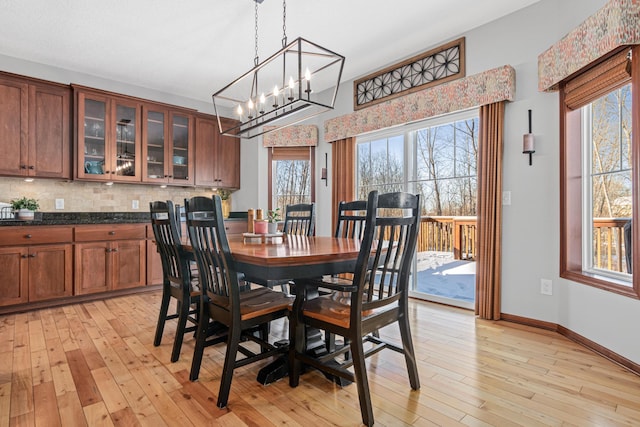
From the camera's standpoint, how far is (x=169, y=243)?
235cm

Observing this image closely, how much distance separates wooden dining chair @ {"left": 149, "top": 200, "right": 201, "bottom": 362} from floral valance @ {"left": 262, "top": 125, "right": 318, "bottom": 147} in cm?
278

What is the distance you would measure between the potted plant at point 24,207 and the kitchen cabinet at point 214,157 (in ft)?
6.29

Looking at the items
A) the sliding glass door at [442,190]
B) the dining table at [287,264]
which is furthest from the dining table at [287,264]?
the sliding glass door at [442,190]

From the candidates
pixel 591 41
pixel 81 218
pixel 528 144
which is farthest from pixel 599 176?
pixel 81 218

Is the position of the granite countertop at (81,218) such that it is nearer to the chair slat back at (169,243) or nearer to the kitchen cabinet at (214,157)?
A: the kitchen cabinet at (214,157)

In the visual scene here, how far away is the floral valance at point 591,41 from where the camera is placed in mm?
2047

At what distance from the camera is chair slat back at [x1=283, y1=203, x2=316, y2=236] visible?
10.7 ft

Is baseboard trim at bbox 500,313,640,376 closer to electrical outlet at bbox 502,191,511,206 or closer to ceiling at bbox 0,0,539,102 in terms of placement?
electrical outlet at bbox 502,191,511,206

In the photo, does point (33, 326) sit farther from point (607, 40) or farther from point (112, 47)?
point (607, 40)

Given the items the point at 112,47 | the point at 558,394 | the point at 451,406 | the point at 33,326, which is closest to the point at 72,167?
the point at 112,47

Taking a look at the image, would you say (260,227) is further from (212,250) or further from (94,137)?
(94,137)

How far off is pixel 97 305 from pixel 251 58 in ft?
10.5

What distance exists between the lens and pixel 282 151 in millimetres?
5176

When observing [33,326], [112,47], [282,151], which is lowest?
[33,326]
